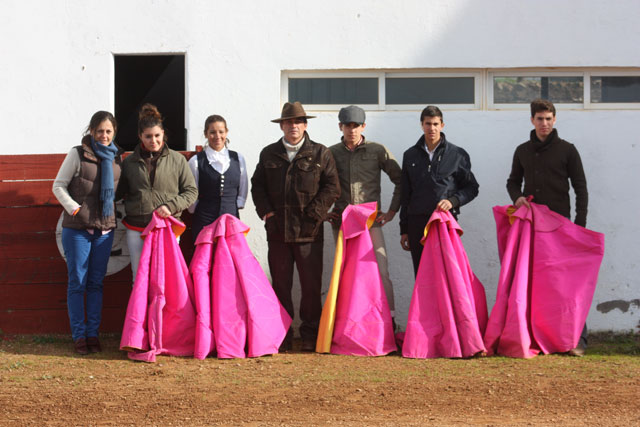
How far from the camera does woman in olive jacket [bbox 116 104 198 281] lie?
570 cm

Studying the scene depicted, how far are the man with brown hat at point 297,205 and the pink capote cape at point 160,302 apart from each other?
69cm

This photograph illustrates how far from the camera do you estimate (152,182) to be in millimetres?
5723

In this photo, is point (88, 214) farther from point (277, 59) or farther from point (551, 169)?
point (551, 169)

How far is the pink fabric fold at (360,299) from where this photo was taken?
5664mm

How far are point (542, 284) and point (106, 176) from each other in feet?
10.7

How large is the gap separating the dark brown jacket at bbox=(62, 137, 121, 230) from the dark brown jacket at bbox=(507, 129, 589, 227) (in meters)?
3.13

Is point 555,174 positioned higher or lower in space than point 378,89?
lower

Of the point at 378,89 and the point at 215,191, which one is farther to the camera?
the point at 378,89

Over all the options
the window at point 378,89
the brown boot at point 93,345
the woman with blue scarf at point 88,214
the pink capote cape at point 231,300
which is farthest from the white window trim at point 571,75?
the brown boot at point 93,345

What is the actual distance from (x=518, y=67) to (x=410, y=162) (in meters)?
1.54

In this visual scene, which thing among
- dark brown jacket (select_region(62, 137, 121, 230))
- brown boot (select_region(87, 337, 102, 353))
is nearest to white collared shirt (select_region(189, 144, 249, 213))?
dark brown jacket (select_region(62, 137, 121, 230))

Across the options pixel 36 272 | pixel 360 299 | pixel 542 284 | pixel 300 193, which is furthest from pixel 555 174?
pixel 36 272

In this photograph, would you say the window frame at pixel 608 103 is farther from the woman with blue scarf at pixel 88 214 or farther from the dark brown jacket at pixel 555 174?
the woman with blue scarf at pixel 88 214

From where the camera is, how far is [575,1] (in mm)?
6551
